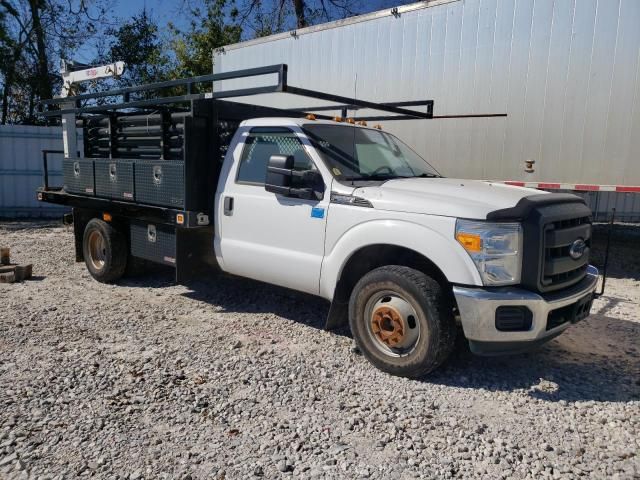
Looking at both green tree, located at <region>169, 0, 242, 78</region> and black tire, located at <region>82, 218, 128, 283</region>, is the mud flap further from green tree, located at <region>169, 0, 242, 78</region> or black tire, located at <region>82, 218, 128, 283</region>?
green tree, located at <region>169, 0, 242, 78</region>

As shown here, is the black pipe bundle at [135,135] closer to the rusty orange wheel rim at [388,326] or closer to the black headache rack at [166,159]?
the black headache rack at [166,159]

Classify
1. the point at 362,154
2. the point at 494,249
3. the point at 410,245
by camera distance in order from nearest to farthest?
the point at 494,249 < the point at 410,245 < the point at 362,154

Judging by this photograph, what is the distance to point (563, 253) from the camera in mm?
4004

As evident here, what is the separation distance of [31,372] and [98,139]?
3.81m

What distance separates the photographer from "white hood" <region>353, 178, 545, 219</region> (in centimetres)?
376

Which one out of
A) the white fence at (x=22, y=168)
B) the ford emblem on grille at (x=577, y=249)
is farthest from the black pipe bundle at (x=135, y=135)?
the white fence at (x=22, y=168)

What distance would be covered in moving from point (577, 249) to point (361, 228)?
1659 millimetres

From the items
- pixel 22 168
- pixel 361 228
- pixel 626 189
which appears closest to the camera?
pixel 361 228

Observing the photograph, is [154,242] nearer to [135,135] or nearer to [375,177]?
[135,135]

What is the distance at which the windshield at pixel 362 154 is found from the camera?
4.73 meters

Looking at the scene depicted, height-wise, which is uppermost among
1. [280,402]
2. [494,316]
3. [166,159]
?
[166,159]

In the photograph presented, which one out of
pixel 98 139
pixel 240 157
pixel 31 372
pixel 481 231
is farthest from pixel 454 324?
pixel 98 139

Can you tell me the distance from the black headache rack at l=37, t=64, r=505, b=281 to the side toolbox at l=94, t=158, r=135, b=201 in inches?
0.4

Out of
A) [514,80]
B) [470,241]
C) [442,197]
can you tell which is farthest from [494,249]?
[514,80]
